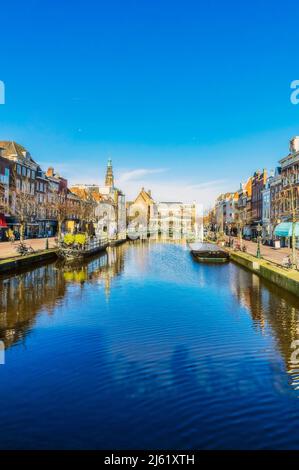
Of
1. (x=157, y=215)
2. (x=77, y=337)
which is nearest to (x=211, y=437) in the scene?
(x=77, y=337)

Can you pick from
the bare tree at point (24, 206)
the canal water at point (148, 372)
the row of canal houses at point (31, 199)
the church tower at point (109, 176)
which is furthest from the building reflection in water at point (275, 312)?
the church tower at point (109, 176)

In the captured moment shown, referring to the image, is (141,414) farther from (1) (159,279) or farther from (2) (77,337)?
(1) (159,279)

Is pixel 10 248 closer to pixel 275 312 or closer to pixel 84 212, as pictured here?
pixel 275 312

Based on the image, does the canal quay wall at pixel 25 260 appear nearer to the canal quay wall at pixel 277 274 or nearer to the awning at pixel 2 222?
the awning at pixel 2 222

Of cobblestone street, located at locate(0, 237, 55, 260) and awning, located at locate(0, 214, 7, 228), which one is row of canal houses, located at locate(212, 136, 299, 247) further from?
awning, located at locate(0, 214, 7, 228)

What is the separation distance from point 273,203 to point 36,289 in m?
52.1

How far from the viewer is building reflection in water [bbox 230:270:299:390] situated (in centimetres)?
1298

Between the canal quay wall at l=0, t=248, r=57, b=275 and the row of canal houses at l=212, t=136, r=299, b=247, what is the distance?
2355 centimetres

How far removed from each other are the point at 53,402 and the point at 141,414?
90.1 inches

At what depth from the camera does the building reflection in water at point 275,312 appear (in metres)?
13.0

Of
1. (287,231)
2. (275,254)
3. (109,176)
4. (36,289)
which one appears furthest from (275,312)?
(109,176)

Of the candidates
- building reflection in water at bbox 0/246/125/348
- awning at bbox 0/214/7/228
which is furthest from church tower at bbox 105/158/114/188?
building reflection in water at bbox 0/246/125/348

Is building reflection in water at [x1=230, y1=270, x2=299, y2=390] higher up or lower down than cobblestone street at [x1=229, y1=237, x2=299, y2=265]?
lower down
